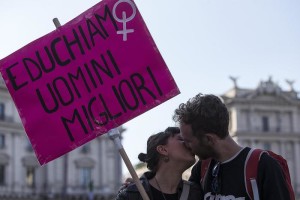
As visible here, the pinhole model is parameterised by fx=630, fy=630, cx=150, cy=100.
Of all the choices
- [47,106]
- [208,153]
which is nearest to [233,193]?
Result: [208,153]

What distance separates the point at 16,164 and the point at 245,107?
18933 millimetres

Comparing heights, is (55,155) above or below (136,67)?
below

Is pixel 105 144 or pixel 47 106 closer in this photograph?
pixel 47 106

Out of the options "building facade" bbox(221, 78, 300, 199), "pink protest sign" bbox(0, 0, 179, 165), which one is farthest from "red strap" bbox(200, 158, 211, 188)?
"building facade" bbox(221, 78, 300, 199)

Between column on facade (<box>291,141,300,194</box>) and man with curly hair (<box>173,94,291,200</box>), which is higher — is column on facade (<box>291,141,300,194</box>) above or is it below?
below

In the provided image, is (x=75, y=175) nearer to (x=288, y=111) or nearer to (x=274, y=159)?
(x=288, y=111)

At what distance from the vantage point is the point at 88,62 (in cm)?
384

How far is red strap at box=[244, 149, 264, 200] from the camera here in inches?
121

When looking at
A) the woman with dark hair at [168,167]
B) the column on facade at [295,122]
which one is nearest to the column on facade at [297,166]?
→ the column on facade at [295,122]

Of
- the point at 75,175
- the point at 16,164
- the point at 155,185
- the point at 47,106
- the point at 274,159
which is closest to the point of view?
the point at 274,159

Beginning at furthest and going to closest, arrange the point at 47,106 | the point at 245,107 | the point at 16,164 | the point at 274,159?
the point at 245,107, the point at 16,164, the point at 47,106, the point at 274,159

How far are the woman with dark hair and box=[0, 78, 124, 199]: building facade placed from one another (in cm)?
3763

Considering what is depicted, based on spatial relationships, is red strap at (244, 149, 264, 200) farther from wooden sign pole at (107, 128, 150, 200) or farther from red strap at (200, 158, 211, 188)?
wooden sign pole at (107, 128, 150, 200)

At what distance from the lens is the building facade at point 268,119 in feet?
165
